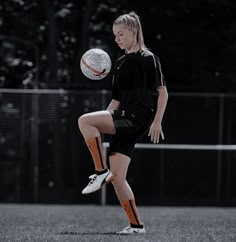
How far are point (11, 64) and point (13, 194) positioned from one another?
358 centimetres

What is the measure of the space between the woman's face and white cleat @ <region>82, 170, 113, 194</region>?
3.80ft

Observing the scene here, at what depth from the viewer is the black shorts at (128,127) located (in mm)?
6016

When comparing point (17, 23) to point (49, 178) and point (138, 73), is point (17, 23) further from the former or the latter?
point (138, 73)

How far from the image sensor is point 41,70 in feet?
47.9

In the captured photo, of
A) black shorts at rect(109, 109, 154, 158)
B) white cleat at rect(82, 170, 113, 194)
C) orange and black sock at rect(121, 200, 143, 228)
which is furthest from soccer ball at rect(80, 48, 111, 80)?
orange and black sock at rect(121, 200, 143, 228)

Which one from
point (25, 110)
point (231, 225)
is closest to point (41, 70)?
point (25, 110)

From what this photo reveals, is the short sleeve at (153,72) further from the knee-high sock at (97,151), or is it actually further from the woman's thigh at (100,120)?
the knee-high sock at (97,151)

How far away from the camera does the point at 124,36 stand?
605 centimetres

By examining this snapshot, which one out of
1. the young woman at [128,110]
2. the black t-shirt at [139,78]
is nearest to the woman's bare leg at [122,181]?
the young woman at [128,110]

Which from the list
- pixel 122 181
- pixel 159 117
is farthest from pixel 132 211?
pixel 159 117

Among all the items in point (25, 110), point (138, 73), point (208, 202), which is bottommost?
point (208, 202)

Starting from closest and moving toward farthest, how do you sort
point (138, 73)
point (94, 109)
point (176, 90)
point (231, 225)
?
point (138, 73)
point (231, 225)
point (94, 109)
point (176, 90)

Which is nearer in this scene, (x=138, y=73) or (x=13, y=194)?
(x=138, y=73)

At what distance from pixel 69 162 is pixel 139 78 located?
22.5 feet
